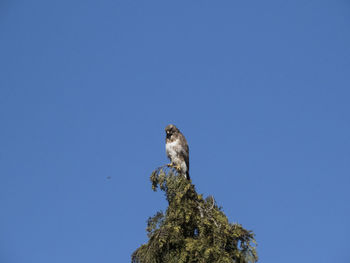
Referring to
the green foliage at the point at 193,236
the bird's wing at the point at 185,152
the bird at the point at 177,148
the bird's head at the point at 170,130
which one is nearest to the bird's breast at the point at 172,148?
the bird at the point at 177,148

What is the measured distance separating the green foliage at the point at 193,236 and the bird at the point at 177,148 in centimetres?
264

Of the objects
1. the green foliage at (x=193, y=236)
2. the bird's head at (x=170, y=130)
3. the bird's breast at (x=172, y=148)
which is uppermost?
the bird's head at (x=170, y=130)

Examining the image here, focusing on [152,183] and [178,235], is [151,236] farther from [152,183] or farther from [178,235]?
[152,183]

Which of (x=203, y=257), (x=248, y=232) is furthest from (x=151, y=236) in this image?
(x=248, y=232)

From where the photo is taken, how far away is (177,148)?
14266mm

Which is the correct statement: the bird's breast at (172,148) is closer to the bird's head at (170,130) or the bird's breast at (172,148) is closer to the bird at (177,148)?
the bird at (177,148)

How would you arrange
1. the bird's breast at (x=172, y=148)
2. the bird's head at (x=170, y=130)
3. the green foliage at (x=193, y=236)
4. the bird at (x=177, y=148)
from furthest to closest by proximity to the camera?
the bird's head at (x=170, y=130) → the bird's breast at (x=172, y=148) → the bird at (x=177, y=148) → the green foliage at (x=193, y=236)

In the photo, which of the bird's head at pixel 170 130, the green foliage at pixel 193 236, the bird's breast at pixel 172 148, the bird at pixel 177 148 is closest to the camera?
the green foliage at pixel 193 236

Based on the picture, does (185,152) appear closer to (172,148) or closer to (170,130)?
(172,148)

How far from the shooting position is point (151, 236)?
10773 mm

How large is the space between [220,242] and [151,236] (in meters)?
1.41

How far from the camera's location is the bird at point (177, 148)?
1409 centimetres

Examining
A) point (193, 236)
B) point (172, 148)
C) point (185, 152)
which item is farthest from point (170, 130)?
point (193, 236)

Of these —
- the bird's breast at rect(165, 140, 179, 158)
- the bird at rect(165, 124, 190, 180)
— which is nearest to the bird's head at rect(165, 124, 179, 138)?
the bird at rect(165, 124, 190, 180)
